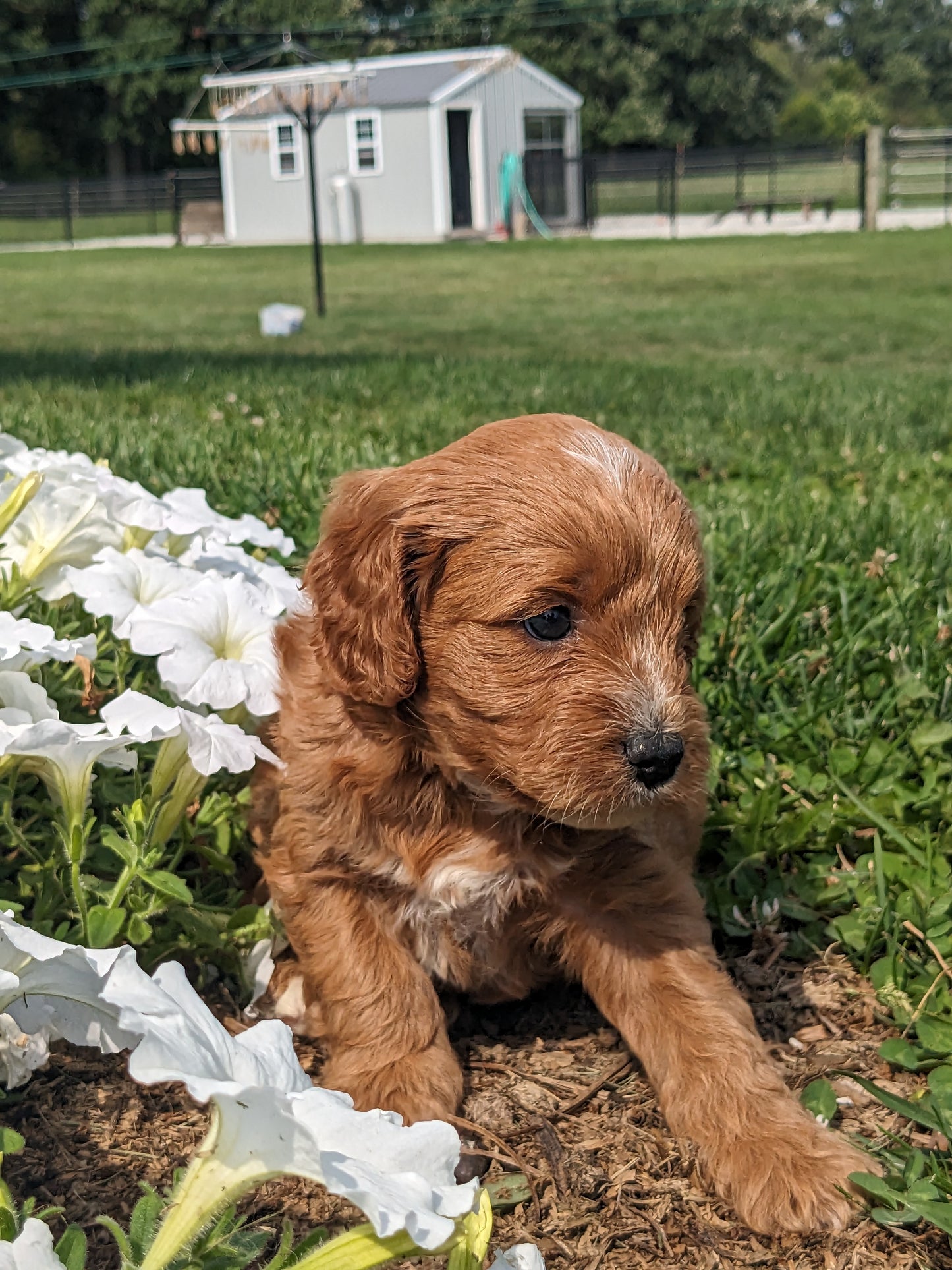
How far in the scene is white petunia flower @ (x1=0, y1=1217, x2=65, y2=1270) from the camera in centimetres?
131

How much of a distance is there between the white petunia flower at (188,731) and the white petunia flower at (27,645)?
0.47 ft

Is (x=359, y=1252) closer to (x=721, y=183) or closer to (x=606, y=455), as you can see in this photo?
(x=606, y=455)

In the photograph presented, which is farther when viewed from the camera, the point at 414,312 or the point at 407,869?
the point at 414,312

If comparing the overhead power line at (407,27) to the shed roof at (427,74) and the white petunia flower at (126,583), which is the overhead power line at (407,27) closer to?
the shed roof at (427,74)

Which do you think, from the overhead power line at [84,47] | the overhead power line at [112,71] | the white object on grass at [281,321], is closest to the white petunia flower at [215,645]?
the white object on grass at [281,321]

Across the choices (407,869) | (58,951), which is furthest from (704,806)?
(58,951)

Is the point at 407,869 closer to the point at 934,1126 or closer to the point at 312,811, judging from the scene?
the point at 312,811

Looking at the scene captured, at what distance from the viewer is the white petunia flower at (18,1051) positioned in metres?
2.18

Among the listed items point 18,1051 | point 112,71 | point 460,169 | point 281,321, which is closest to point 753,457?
point 18,1051

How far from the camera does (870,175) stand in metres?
35.8

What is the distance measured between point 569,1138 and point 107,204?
184 feet

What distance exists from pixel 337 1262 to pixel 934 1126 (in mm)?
1281

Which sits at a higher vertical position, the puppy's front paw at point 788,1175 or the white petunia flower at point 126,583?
the white petunia flower at point 126,583

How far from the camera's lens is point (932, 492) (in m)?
6.23
